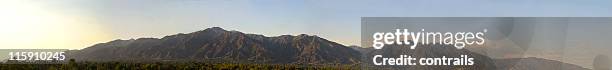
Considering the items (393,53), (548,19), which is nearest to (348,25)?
(393,53)

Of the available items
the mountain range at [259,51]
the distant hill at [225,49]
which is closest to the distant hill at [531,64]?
the mountain range at [259,51]

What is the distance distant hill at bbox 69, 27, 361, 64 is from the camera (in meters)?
3.79

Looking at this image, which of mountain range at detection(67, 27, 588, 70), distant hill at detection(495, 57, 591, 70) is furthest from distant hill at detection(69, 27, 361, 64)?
distant hill at detection(495, 57, 591, 70)

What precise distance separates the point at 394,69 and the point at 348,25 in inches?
9.4

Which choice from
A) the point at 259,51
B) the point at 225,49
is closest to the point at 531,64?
the point at 259,51

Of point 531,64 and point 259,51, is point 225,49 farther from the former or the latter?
point 531,64

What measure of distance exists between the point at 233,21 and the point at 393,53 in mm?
599

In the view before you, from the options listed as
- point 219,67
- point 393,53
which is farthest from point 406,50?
point 219,67

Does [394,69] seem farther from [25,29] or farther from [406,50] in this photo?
[25,29]

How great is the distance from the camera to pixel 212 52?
387 centimetres

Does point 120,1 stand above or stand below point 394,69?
above

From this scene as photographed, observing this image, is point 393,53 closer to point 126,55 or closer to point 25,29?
point 126,55

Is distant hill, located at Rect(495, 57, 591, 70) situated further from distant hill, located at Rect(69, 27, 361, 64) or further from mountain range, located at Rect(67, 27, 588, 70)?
distant hill, located at Rect(69, 27, 361, 64)

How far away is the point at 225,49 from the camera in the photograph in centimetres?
385
